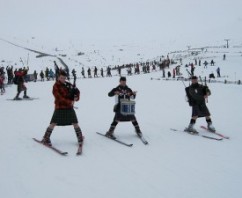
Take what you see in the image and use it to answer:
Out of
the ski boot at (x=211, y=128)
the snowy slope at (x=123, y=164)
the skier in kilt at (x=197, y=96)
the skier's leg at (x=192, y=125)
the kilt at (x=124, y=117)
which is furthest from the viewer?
the ski boot at (x=211, y=128)

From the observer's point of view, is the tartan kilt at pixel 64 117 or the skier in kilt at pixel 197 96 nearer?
the tartan kilt at pixel 64 117

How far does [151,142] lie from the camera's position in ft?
27.3

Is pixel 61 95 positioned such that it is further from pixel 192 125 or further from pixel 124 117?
pixel 192 125

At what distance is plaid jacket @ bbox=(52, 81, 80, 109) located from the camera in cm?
720

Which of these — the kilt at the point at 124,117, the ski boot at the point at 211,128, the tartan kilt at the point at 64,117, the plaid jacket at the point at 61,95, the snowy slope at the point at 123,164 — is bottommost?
the snowy slope at the point at 123,164

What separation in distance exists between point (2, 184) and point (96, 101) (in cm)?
1171

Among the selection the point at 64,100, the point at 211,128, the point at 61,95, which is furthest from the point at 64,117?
the point at 211,128

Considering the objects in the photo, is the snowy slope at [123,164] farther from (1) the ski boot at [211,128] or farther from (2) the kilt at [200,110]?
(2) the kilt at [200,110]

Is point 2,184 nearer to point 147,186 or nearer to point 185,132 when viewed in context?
point 147,186

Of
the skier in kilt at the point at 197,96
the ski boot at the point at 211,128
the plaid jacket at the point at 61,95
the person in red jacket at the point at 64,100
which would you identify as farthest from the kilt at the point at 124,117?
the ski boot at the point at 211,128

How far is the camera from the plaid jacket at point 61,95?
284 inches

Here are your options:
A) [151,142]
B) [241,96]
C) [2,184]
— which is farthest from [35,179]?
[241,96]

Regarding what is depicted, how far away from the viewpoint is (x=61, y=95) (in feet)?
23.6

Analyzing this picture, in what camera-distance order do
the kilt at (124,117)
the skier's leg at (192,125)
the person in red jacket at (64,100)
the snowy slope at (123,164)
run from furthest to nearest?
the skier's leg at (192,125)
the kilt at (124,117)
the person in red jacket at (64,100)
the snowy slope at (123,164)
